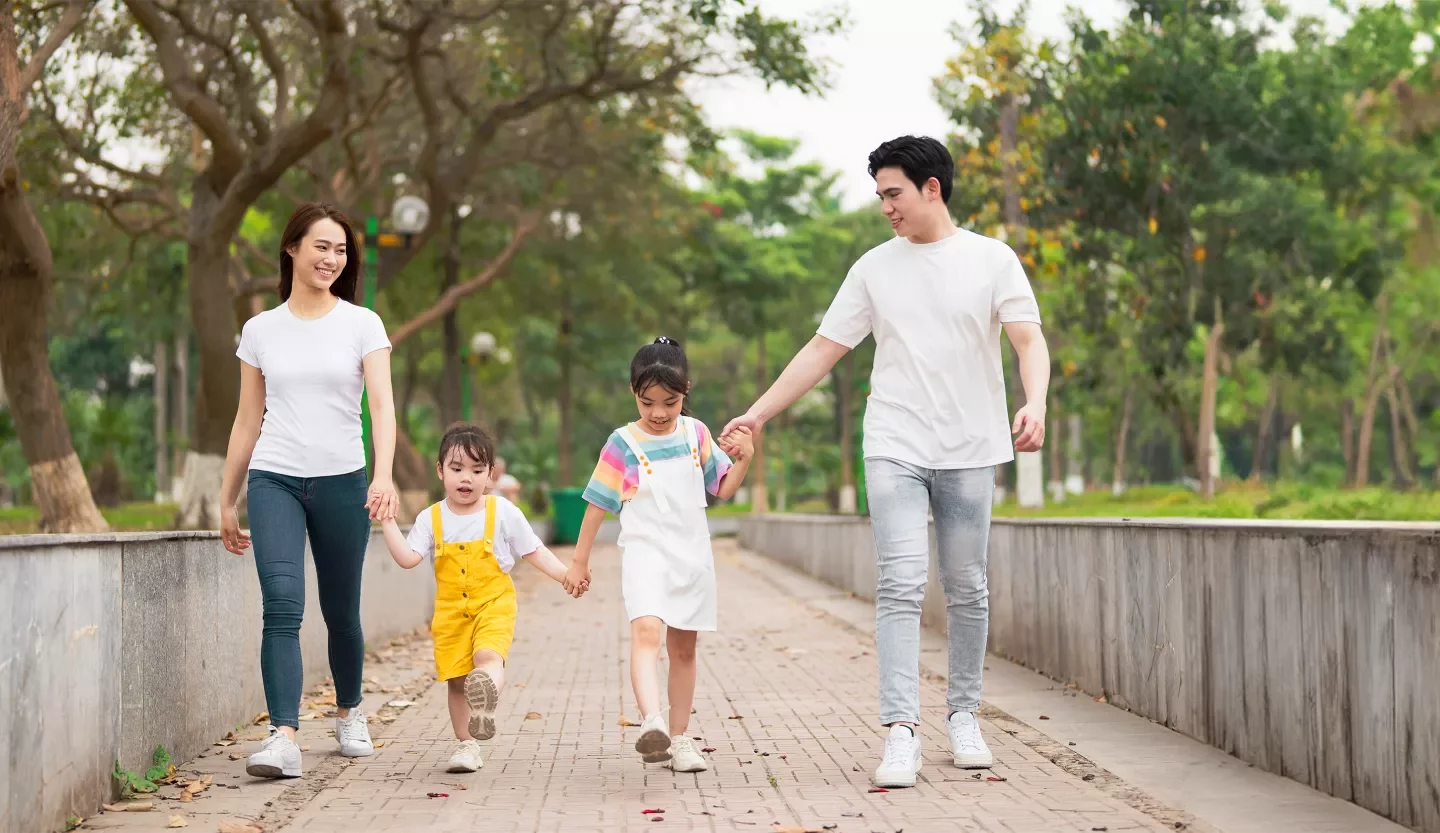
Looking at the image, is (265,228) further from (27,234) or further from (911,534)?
(911,534)

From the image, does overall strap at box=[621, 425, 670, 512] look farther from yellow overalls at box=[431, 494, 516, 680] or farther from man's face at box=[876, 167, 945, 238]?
man's face at box=[876, 167, 945, 238]

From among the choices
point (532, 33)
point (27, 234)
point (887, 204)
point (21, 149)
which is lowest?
point (887, 204)

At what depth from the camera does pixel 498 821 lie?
5.46m

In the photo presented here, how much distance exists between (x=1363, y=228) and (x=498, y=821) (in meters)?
32.9

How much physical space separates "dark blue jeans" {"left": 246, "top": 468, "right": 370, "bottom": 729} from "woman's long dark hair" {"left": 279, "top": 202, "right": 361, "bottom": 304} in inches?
27.0

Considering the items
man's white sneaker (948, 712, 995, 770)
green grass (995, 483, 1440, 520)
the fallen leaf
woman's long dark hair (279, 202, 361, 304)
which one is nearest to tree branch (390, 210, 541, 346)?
green grass (995, 483, 1440, 520)

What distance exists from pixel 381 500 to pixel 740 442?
123 centimetres

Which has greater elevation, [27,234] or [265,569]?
[27,234]

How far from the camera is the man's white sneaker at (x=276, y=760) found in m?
6.11

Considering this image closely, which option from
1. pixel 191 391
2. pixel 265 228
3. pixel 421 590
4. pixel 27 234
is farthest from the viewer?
pixel 191 391

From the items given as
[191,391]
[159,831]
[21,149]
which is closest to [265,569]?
[159,831]

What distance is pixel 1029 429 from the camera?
5930 millimetres

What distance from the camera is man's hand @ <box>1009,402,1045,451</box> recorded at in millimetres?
5903

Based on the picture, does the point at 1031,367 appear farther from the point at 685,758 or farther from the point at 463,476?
the point at 463,476
